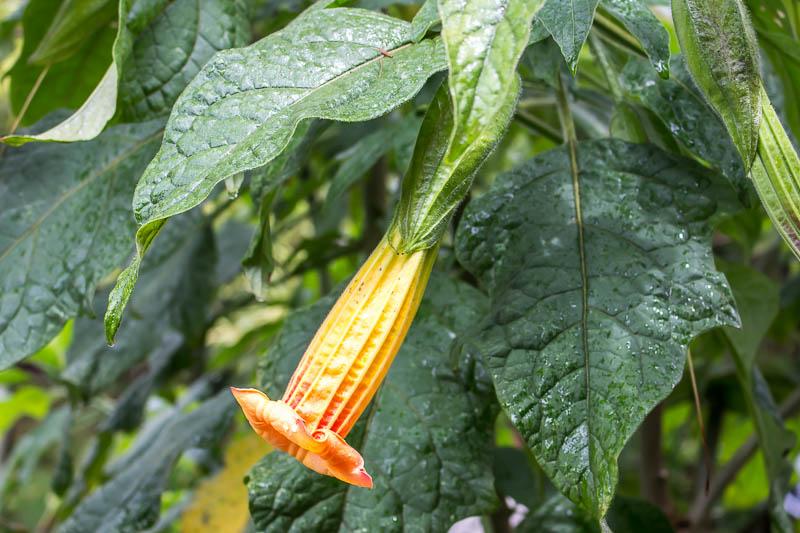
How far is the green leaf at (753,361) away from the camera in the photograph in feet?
2.36

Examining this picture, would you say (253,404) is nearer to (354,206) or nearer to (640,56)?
(640,56)

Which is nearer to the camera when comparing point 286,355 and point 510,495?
point 286,355

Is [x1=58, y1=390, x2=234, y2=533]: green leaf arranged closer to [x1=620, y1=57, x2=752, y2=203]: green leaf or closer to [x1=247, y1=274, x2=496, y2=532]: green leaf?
[x1=247, y1=274, x2=496, y2=532]: green leaf

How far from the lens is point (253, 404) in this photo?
465 millimetres

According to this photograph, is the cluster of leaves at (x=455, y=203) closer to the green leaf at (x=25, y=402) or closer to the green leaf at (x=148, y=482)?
the green leaf at (x=148, y=482)

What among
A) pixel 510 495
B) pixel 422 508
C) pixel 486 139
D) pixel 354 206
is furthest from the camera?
pixel 354 206

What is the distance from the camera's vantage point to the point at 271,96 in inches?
19.2

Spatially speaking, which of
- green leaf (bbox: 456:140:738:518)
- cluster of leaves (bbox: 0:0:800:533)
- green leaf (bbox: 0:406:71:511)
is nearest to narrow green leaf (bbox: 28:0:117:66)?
cluster of leaves (bbox: 0:0:800:533)

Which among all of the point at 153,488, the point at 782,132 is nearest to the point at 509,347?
the point at 782,132

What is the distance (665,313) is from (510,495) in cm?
43

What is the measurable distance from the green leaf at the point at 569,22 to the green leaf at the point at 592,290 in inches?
5.4

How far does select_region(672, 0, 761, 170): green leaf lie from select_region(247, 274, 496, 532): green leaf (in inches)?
9.4

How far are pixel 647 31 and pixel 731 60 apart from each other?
63 millimetres

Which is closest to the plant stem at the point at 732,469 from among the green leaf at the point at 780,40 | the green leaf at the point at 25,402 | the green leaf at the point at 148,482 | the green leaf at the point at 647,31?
the green leaf at the point at 780,40
